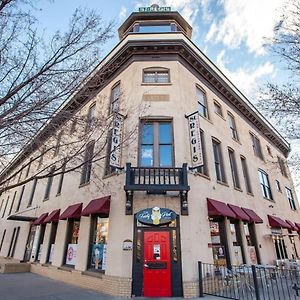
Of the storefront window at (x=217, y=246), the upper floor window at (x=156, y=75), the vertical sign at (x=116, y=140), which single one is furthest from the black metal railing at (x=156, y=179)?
the upper floor window at (x=156, y=75)

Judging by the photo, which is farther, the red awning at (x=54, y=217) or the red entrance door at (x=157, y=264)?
the red awning at (x=54, y=217)

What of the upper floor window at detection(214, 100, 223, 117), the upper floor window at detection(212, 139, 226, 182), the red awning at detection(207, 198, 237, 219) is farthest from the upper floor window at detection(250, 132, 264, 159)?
the red awning at detection(207, 198, 237, 219)

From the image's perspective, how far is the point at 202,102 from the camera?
14484 mm

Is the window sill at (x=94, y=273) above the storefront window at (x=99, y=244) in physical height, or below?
below

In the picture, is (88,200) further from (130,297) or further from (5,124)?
(5,124)

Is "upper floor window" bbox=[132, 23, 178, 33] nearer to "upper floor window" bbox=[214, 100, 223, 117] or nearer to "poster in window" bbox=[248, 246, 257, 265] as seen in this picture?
"upper floor window" bbox=[214, 100, 223, 117]

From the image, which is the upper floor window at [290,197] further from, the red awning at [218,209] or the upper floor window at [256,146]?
the red awning at [218,209]

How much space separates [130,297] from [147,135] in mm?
6852

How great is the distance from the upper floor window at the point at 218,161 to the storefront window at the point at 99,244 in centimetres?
652

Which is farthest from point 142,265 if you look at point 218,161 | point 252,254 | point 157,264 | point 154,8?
point 154,8

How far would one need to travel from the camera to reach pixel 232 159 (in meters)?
15.2

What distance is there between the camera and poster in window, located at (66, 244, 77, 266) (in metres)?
12.1

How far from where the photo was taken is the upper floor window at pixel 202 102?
14062 millimetres

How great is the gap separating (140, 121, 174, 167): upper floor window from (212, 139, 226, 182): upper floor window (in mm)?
3586
